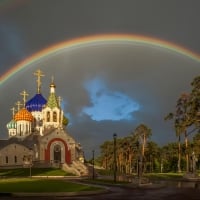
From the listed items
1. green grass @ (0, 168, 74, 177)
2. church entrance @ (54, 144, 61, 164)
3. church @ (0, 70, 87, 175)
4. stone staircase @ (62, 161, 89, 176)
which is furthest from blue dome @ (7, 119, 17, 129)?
stone staircase @ (62, 161, 89, 176)

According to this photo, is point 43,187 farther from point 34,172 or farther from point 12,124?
point 12,124

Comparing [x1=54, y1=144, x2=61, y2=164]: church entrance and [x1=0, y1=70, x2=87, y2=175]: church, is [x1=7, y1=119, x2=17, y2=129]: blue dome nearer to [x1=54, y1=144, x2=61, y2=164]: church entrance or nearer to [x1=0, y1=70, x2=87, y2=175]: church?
[x1=0, y1=70, x2=87, y2=175]: church

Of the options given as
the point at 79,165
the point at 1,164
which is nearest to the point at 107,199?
the point at 79,165

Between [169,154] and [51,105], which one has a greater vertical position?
[51,105]

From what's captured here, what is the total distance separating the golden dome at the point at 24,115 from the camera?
11394 cm

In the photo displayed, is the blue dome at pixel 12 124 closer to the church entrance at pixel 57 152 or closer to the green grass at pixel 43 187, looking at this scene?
the church entrance at pixel 57 152

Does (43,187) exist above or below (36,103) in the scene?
below

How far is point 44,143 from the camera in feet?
337

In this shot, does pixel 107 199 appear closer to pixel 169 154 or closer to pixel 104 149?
pixel 169 154

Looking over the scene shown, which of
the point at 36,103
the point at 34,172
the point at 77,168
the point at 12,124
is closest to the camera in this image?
the point at 34,172

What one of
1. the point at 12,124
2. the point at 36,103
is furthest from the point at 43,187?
the point at 12,124

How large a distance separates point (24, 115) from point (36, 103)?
24.0 feet

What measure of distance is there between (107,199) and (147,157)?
106 metres

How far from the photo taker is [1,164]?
100438 millimetres
